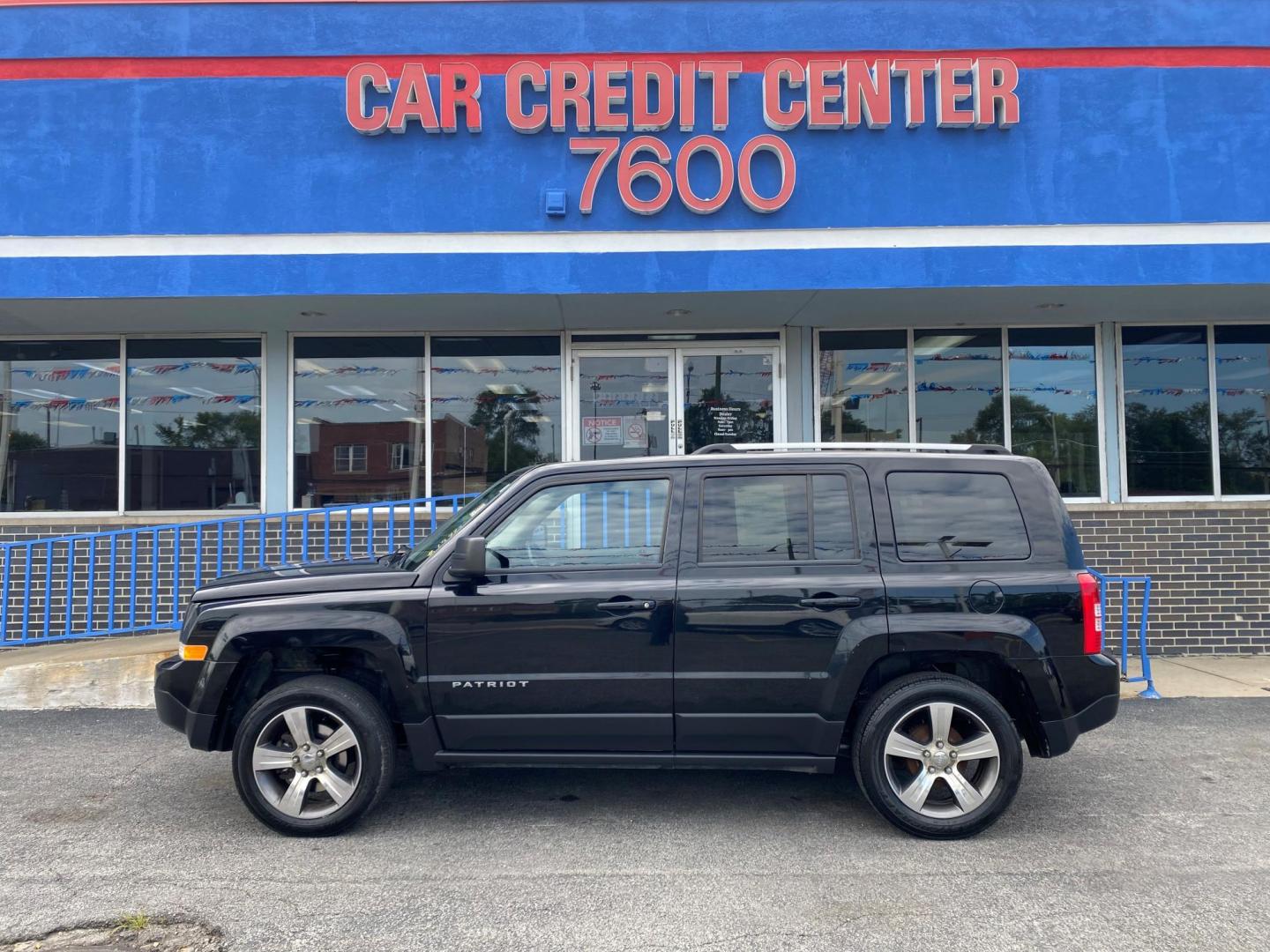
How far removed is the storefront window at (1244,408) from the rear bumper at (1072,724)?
21.1 ft

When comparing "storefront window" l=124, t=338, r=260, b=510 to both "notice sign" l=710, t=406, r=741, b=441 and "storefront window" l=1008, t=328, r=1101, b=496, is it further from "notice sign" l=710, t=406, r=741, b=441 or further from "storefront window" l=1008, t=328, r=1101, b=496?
"storefront window" l=1008, t=328, r=1101, b=496

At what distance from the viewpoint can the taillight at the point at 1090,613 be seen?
4.52m

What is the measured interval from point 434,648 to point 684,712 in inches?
49.8

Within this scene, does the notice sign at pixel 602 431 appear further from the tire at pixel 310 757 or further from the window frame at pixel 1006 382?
the tire at pixel 310 757

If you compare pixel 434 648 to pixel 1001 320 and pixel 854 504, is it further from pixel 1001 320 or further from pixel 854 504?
pixel 1001 320

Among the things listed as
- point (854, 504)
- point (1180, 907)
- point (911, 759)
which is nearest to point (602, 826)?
point (911, 759)

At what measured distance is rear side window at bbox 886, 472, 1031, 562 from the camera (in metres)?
4.64

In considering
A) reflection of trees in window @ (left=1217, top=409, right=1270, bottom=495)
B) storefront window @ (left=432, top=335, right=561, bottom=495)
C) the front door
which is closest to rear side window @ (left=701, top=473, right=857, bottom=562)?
the front door

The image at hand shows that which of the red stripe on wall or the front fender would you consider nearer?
the front fender

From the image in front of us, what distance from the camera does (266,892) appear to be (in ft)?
13.0

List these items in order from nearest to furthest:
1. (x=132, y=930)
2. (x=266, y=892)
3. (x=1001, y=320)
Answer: (x=132, y=930) → (x=266, y=892) → (x=1001, y=320)

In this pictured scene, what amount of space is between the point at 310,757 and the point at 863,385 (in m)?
7.00

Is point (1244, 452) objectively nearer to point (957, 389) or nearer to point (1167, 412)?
point (1167, 412)

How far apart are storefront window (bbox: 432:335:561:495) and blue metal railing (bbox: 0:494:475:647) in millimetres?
834
